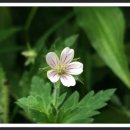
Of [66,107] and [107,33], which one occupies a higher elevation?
[107,33]

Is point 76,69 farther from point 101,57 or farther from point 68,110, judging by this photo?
point 101,57

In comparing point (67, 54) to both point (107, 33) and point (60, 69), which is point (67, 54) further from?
point (107, 33)

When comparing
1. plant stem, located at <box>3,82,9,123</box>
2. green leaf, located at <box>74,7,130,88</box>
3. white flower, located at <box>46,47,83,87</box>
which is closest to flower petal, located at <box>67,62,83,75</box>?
white flower, located at <box>46,47,83,87</box>

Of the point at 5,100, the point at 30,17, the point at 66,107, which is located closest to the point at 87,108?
the point at 66,107

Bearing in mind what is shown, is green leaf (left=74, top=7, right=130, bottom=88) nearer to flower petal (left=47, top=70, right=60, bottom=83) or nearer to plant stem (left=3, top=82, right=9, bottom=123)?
plant stem (left=3, top=82, right=9, bottom=123)

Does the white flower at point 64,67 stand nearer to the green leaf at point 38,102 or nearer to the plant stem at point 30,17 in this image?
the green leaf at point 38,102

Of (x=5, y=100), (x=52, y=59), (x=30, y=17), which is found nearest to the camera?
(x=52, y=59)

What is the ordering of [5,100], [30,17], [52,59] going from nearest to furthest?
[52,59] < [5,100] < [30,17]
